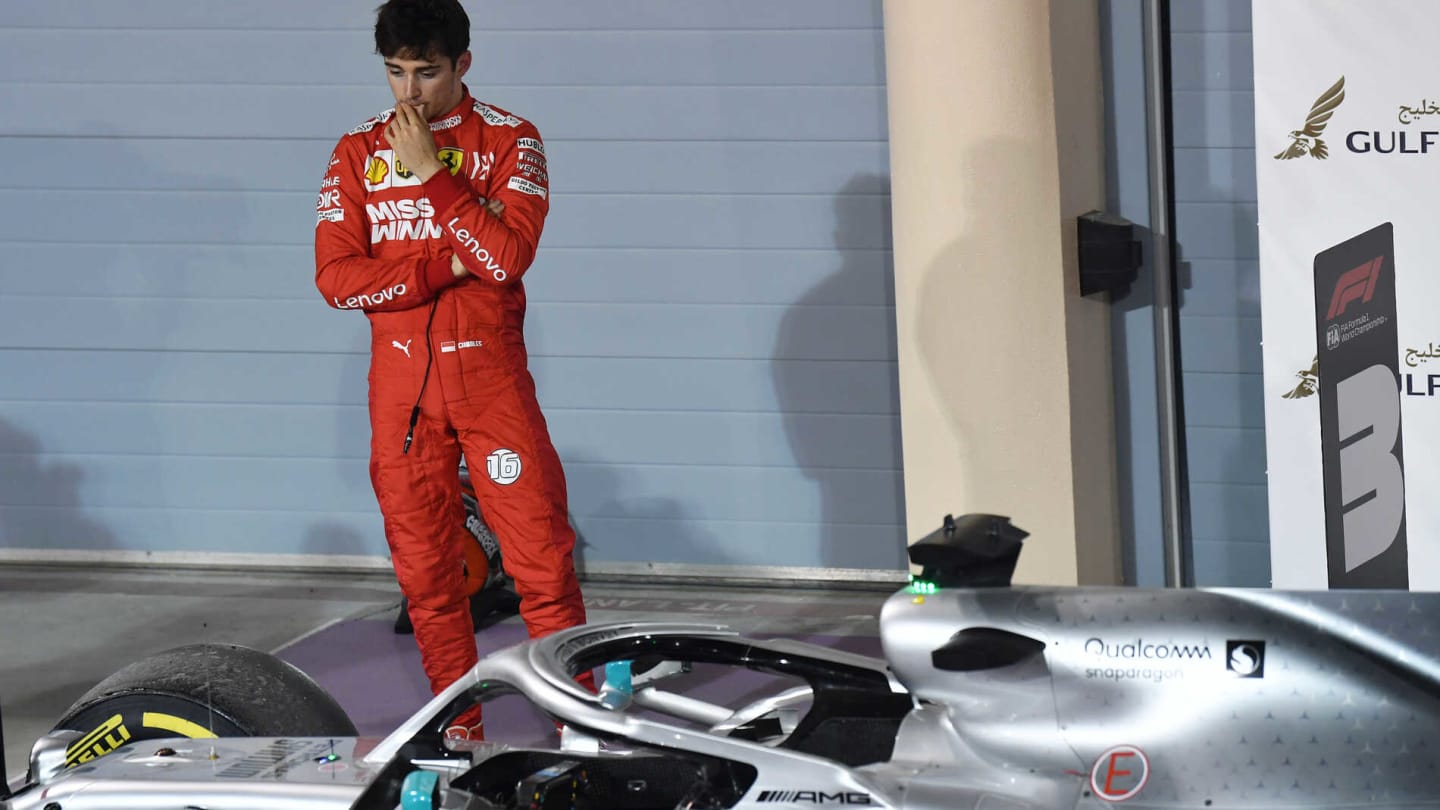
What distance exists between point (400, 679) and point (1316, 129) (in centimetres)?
320

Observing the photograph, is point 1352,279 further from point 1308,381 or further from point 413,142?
point 413,142

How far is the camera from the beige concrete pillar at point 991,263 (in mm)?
4941

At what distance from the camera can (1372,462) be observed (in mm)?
4453

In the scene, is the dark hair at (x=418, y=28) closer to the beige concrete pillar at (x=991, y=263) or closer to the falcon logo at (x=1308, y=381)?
the beige concrete pillar at (x=991, y=263)

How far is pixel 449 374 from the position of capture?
157 inches

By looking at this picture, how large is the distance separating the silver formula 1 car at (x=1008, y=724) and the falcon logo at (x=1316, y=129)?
2.40 m

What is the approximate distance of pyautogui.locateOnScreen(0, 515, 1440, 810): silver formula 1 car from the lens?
2.22m

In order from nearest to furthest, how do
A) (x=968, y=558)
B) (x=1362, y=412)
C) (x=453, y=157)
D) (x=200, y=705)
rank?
(x=968, y=558) < (x=200, y=705) < (x=453, y=157) < (x=1362, y=412)

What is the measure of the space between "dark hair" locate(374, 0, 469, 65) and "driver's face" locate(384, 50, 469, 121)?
18 millimetres

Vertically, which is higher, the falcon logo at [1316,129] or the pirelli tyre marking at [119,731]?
the falcon logo at [1316,129]

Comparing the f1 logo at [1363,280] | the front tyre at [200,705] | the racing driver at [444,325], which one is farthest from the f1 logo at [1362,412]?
the front tyre at [200,705]

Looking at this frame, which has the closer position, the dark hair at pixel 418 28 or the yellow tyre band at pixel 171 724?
the yellow tyre band at pixel 171 724

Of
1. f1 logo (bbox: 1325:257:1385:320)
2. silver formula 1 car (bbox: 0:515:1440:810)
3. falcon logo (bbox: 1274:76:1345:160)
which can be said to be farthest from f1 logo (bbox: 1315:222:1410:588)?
silver formula 1 car (bbox: 0:515:1440:810)

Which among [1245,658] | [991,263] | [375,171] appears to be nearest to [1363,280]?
[991,263]
